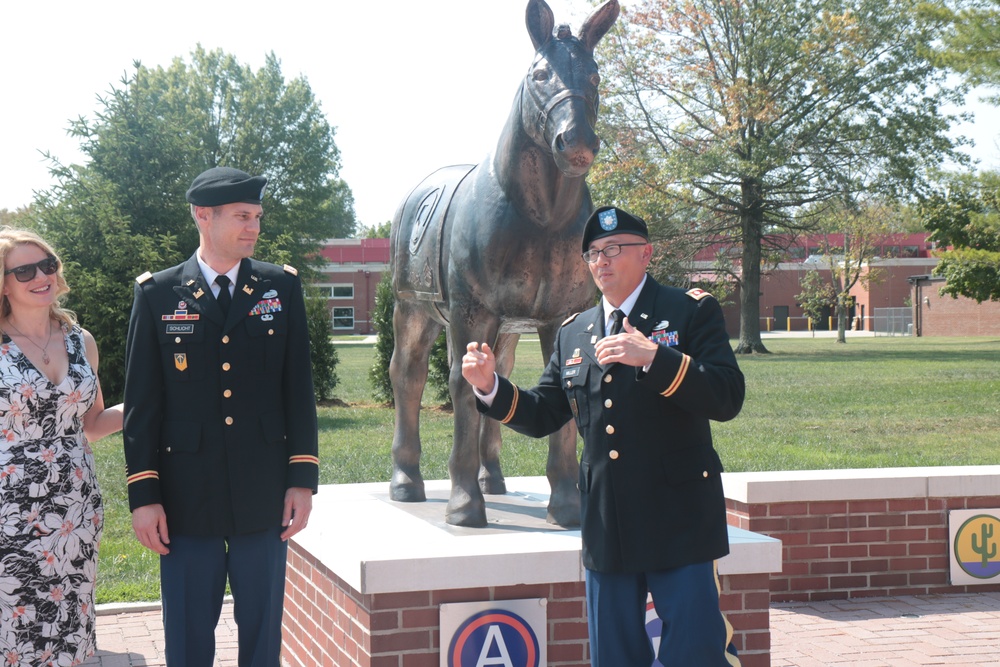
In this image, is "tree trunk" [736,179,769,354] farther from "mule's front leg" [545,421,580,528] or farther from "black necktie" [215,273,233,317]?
"black necktie" [215,273,233,317]

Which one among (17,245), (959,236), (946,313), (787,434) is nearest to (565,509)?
(17,245)

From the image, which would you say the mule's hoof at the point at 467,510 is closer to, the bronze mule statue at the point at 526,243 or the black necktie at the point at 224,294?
the bronze mule statue at the point at 526,243

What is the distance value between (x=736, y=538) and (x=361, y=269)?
60033 mm

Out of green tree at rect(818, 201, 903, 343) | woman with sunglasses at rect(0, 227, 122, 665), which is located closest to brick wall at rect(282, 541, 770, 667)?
woman with sunglasses at rect(0, 227, 122, 665)

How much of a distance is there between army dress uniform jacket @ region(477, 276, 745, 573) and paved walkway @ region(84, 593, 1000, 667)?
2.54 m

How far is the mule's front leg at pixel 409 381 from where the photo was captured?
6.45 meters

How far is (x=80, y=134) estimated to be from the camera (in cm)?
1816

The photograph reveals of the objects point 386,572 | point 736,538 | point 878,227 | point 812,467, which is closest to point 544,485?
point 736,538

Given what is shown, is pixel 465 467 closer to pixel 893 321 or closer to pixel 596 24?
pixel 596 24

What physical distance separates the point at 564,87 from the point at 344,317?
63768 mm

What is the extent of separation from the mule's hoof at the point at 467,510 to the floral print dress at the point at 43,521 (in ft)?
6.08

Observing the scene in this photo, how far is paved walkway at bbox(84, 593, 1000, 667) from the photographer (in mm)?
5746

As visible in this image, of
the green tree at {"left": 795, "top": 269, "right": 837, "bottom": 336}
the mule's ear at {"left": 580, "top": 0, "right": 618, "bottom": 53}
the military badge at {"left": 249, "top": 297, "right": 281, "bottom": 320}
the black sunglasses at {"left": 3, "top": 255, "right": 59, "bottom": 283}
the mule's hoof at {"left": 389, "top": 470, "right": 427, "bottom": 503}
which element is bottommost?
the mule's hoof at {"left": 389, "top": 470, "right": 427, "bottom": 503}

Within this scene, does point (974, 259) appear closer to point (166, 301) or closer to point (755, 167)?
point (755, 167)
